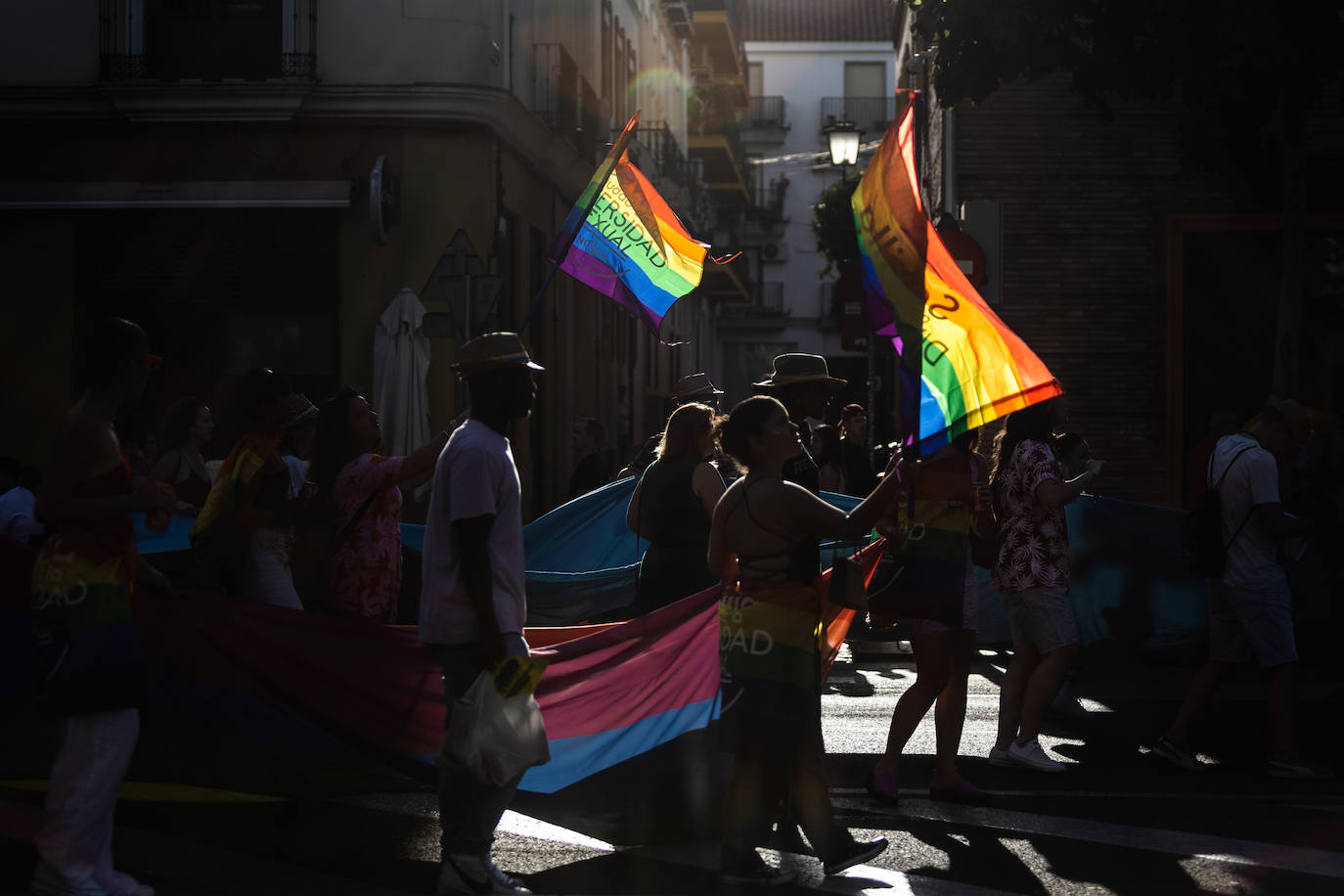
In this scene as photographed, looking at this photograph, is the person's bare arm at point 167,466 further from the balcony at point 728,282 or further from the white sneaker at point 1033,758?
the balcony at point 728,282

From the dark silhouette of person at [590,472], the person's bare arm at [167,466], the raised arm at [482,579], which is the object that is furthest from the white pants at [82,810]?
the dark silhouette of person at [590,472]

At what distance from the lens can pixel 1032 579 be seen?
781 cm

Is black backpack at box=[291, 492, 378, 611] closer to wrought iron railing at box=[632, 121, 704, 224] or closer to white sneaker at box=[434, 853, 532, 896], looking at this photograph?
white sneaker at box=[434, 853, 532, 896]

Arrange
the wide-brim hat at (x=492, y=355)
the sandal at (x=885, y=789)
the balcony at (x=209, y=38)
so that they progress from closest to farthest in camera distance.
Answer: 1. the wide-brim hat at (x=492, y=355)
2. the sandal at (x=885, y=789)
3. the balcony at (x=209, y=38)

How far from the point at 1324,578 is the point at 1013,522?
368 centimetres

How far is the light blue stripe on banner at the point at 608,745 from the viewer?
21.2 feet

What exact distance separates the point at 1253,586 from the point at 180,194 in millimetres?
12496

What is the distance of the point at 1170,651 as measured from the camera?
10547mm

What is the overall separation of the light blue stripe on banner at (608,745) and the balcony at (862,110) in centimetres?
5192

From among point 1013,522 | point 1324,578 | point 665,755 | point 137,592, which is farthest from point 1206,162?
point 137,592

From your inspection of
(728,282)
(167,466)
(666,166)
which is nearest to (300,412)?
(167,466)

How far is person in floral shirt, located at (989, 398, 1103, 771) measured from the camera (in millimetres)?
7766

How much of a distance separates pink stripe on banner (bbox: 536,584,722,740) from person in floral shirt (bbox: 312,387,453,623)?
2.95 ft

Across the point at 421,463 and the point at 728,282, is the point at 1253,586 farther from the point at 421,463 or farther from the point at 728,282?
the point at 728,282
